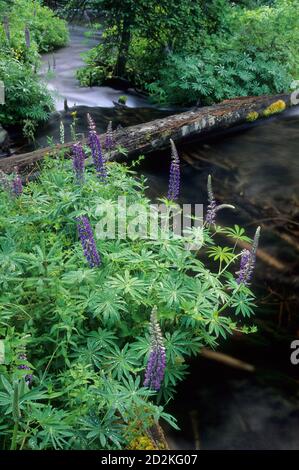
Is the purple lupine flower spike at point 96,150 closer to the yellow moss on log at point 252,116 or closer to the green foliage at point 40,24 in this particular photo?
the yellow moss on log at point 252,116

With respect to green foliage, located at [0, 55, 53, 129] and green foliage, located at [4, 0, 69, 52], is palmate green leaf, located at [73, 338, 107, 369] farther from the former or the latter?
green foliage, located at [4, 0, 69, 52]

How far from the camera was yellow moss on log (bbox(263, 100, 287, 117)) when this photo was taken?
10.6m

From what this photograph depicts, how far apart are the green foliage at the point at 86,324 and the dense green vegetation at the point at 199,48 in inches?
298

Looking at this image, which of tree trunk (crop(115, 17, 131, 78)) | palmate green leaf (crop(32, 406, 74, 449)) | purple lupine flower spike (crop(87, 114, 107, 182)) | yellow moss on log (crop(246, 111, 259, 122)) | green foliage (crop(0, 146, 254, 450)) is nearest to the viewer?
palmate green leaf (crop(32, 406, 74, 449))

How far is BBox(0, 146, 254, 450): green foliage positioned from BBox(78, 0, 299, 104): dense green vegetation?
7.57 m

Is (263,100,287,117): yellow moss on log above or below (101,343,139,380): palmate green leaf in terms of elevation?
above

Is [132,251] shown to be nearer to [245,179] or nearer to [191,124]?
[245,179]

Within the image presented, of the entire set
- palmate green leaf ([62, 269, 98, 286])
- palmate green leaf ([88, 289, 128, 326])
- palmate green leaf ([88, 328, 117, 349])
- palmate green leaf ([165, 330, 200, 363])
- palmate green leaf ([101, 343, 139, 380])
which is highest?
palmate green leaf ([62, 269, 98, 286])

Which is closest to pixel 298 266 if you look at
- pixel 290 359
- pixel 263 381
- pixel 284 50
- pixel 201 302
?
pixel 290 359

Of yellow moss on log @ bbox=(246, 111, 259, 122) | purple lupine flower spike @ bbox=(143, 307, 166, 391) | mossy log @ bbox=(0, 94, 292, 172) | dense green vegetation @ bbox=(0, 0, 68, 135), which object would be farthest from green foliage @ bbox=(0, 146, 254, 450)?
yellow moss on log @ bbox=(246, 111, 259, 122)

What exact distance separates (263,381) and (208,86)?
26.5 feet

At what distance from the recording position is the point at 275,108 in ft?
A: 35.1

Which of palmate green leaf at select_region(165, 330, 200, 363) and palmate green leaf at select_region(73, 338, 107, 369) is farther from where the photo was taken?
palmate green leaf at select_region(165, 330, 200, 363)

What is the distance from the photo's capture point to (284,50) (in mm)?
11328
